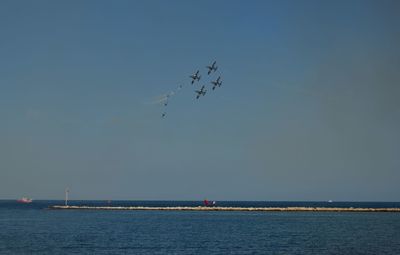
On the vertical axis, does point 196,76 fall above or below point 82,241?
above

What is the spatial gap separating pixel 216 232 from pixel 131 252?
98.5ft

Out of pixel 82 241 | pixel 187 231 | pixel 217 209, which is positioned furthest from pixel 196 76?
pixel 217 209

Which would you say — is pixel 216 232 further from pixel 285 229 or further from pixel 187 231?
pixel 285 229

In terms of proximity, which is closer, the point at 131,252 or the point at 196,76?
the point at 131,252

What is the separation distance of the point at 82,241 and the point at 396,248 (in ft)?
137

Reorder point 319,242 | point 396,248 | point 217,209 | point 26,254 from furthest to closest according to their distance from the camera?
point 217,209, point 319,242, point 396,248, point 26,254

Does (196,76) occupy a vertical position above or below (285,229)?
above

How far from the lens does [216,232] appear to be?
9544 centimetres

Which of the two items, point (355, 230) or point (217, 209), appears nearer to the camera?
point (355, 230)

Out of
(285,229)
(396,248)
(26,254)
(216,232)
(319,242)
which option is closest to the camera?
(26,254)

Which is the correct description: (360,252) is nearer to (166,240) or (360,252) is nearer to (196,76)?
(166,240)

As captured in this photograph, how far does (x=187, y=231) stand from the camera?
9819cm

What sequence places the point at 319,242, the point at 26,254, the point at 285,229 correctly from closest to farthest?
1. the point at 26,254
2. the point at 319,242
3. the point at 285,229

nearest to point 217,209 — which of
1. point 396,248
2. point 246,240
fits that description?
point 246,240
